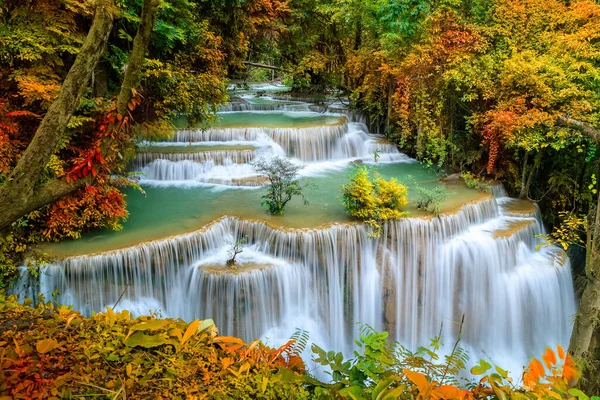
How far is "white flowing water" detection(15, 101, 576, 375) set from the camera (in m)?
7.04

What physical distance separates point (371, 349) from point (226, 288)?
15.2 ft

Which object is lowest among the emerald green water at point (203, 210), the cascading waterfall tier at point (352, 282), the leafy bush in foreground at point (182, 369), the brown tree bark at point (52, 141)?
the cascading waterfall tier at point (352, 282)

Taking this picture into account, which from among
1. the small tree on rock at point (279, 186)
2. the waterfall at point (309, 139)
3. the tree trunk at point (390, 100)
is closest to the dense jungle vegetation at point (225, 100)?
the tree trunk at point (390, 100)

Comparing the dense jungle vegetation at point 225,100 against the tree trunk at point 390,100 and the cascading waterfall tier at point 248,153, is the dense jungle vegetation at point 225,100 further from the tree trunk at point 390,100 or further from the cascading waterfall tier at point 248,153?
the cascading waterfall tier at point 248,153

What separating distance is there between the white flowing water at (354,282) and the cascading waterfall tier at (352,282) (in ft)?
0.07

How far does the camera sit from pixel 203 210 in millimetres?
9016

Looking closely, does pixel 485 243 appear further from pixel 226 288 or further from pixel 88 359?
pixel 88 359

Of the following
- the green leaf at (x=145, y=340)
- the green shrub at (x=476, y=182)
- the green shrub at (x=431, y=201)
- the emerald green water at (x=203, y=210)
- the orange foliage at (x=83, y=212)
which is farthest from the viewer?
the green shrub at (x=476, y=182)

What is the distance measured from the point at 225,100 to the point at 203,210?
2.98 metres

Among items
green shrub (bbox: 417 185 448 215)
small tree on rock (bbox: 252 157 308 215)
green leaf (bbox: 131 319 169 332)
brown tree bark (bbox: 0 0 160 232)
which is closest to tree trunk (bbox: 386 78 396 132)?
green shrub (bbox: 417 185 448 215)

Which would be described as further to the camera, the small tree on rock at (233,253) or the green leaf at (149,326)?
the small tree on rock at (233,253)

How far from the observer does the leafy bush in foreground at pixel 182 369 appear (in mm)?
2404

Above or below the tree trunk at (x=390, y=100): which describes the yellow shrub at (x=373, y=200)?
below

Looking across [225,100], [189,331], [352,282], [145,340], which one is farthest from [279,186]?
[145,340]
